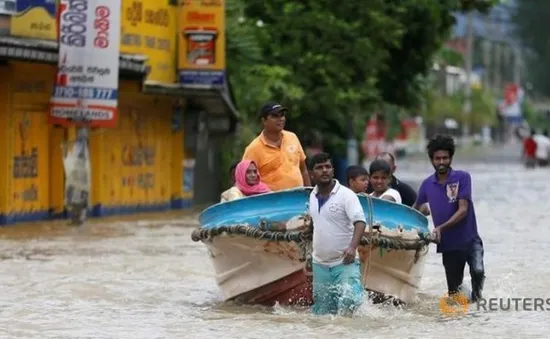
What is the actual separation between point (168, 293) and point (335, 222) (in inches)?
156

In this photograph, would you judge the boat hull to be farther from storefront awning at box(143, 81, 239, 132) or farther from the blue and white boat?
storefront awning at box(143, 81, 239, 132)

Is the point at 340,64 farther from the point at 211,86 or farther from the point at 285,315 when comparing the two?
the point at 285,315

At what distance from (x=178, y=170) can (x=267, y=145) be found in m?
16.9

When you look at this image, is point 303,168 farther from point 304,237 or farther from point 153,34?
point 153,34

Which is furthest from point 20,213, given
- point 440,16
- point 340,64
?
point 440,16

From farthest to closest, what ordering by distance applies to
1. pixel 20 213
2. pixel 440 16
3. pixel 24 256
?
pixel 440 16
pixel 20 213
pixel 24 256

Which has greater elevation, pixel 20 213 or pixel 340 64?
pixel 340 64

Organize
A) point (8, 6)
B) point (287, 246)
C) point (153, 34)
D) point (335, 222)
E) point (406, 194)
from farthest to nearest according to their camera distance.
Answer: point (153, 34) < point (8, 6) < point (406, 194) < point (287, 246) < point (335, 222)

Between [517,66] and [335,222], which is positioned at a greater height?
[517,66]

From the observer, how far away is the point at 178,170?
3136 cm

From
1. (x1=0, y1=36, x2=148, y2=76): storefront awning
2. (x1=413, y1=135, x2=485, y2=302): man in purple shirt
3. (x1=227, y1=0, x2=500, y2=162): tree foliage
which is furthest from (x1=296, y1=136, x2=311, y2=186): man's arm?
(x1=227, y1=0, x2=500, y2=162): tree foliage

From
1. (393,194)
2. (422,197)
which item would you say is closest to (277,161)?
(393,194)

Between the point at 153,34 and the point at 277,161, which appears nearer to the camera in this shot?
the point at 277,161

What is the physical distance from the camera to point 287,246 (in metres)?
13.6
